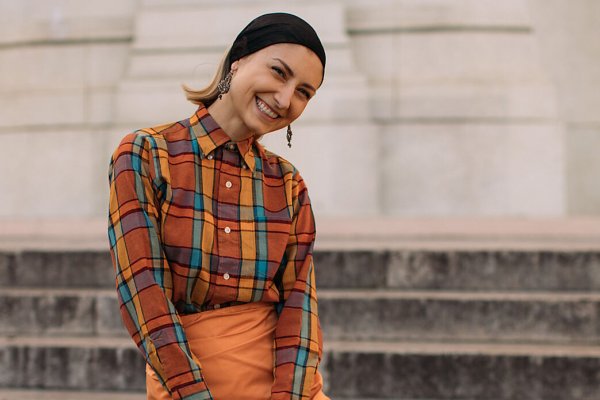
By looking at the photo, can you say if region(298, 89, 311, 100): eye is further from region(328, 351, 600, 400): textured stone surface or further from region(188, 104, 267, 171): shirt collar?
region(328, 351, 600, 400): textured stone surface

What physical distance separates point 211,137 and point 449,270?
9.41ft

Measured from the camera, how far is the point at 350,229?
5.62 metres

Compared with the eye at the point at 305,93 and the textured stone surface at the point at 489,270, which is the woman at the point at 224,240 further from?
the textured stone surface at the point at 489,270

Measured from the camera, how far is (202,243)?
1.94 metres

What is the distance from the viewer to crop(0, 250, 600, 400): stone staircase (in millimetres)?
3961

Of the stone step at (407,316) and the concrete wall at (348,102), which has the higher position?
the concrete wall at (348,102)

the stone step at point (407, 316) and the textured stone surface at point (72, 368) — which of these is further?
the stone step at point (407, 316)

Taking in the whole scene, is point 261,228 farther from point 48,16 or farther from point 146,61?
point 48,16

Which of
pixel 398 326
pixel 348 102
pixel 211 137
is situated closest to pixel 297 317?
pixel 211 137

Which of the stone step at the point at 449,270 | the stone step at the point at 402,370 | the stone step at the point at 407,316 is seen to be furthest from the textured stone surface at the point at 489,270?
the stone step at the point at 402,370

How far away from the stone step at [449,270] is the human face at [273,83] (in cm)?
271

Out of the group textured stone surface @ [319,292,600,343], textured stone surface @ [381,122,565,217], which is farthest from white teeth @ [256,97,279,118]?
textured stone surface @ [381,122,565,217]

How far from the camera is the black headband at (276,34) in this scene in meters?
1.92

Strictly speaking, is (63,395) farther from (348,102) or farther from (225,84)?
(348,102)
